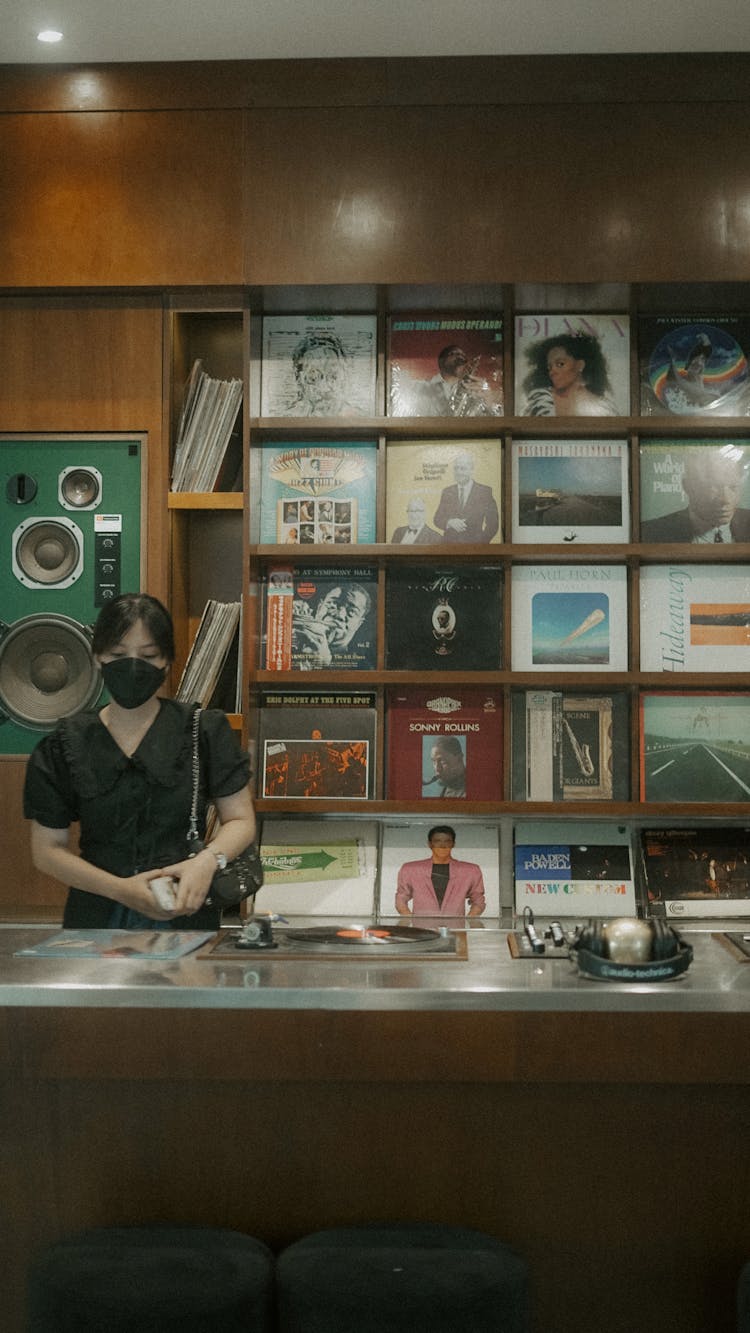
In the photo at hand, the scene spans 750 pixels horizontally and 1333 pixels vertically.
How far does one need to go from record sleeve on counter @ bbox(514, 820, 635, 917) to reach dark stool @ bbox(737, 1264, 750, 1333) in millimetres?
1881

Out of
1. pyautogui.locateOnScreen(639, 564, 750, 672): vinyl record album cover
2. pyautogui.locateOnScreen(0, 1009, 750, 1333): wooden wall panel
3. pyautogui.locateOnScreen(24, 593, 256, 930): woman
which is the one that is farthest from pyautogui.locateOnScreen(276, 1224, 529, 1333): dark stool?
pyautogui.locateOnScreen(639, 564, 750, 672): vinyl record album cover

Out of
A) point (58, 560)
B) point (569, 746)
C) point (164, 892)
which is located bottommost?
point (164, 892)

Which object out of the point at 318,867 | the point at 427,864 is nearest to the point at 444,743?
the point at 427,864

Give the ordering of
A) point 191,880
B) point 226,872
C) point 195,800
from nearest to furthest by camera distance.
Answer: point 191,880, point 226,872, point 195,800

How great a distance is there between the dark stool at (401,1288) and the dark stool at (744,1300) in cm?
27

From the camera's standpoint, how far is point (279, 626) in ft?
11.7

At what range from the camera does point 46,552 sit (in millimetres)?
3457

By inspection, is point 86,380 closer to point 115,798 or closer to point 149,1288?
point 115,798

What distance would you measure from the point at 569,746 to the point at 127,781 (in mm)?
1421

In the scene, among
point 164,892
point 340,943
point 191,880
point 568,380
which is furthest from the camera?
point 568,380

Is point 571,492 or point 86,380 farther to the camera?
point 571,492

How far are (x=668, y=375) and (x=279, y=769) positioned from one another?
5.23 feet

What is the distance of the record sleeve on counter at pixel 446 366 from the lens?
3.53 meters

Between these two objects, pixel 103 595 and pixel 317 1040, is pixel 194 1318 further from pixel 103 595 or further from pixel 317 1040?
pixel 103 595
